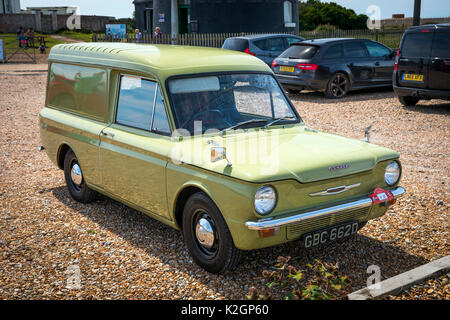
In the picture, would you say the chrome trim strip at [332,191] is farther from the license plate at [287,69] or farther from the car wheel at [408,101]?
the license plate at [287,69]

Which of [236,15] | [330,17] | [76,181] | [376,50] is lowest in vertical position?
[76,181]

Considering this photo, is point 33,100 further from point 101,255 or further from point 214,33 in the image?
point 214,33

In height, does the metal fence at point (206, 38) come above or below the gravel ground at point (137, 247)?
above

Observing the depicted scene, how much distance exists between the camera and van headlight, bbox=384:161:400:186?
195 inches

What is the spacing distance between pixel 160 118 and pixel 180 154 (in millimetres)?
615

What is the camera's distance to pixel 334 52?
15.5 meters

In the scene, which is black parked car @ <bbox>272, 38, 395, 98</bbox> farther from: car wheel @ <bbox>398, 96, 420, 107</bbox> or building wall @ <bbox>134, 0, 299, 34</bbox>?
building wall @ <bbox>134, 0, 299, 34</bbox>

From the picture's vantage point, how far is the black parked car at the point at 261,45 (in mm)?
18359

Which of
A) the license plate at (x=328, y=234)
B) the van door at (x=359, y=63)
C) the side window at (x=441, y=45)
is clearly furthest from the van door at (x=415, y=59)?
the license plate at (x=328, y=234)

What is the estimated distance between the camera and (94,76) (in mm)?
6227

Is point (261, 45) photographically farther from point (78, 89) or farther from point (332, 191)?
point (332, 191)
